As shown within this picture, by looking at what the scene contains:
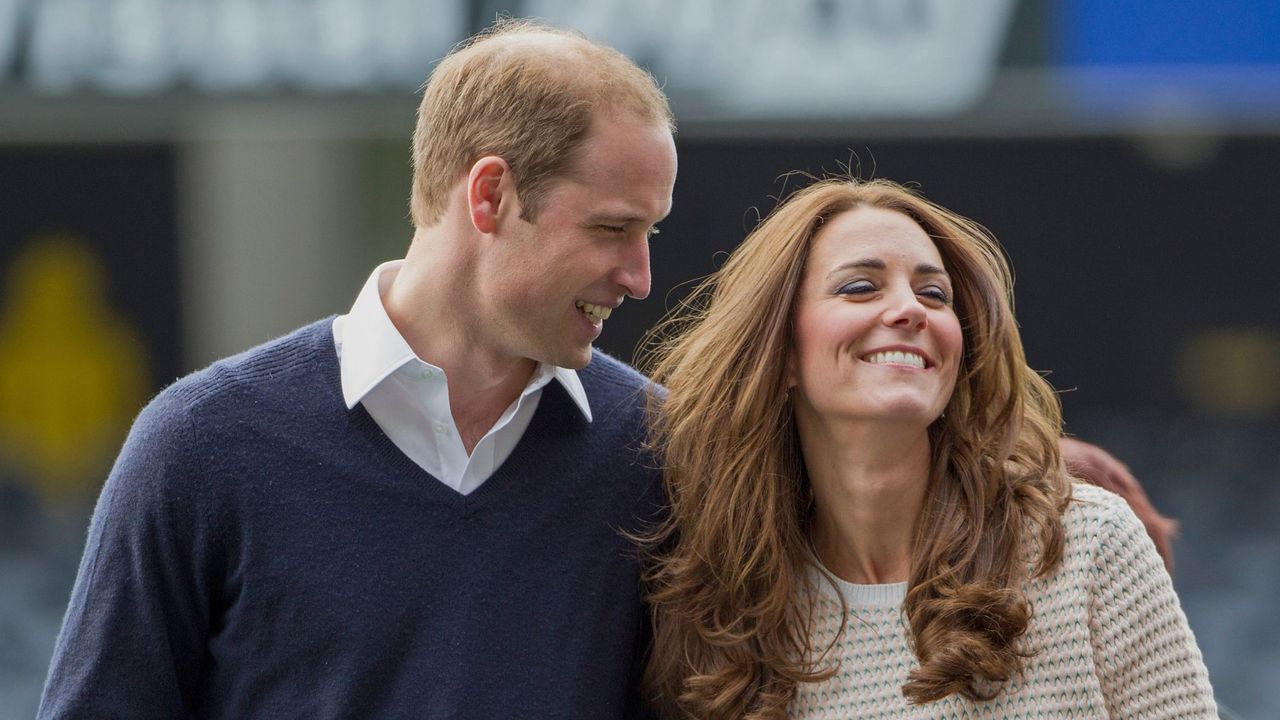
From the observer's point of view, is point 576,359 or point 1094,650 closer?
point 1094,650

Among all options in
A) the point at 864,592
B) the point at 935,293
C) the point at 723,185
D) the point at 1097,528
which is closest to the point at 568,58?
the point at 935,293

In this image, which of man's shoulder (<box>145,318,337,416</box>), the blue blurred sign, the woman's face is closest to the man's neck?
man's shoulder (<box>145,318,337,416</box>)

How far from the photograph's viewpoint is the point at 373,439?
7.20ft

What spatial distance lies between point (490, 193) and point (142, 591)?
2.26 ft

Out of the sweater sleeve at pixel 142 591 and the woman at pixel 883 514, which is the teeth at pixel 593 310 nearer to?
the woman at pixel 883 514

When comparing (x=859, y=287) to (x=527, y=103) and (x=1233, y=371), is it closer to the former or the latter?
(x=527, y=103)

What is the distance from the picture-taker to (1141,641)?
2.06 meters

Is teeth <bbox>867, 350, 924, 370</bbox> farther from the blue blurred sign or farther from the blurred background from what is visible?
the blue blurred sign

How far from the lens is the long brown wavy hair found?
217 cm

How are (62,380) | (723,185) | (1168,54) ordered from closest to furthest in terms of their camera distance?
(1168,54), (723,185), (62,380)

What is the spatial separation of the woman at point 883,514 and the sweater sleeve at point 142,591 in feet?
2.08

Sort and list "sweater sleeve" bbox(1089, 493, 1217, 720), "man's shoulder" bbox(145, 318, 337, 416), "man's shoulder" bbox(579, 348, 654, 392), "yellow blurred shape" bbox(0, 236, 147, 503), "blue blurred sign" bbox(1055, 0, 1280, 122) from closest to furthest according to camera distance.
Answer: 1. "sweater sleeve" bbox(1089, 493, 1217, 720)
2. "man's shoulder" bbox(145, 318, 337, 416)
3. "man's shoulder" bbox(579, 348, 654, 392)
4. "blue blurred sign" bbox(1055, 0, 1280, 122)
5. "yellow blurred shape" bbox(0, 236, 147, 503)

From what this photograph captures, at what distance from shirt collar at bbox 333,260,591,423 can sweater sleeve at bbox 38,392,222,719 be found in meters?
0.22

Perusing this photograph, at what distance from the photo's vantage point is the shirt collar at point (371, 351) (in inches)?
86.4
